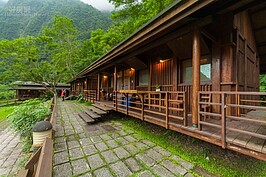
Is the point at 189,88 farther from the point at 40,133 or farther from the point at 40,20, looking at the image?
the point at 40,20

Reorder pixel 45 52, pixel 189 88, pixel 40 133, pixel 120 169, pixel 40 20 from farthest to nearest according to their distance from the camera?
pixel 40 20
pixel 45 52
pixel 189 88
pixel 40 133
pixel 120 169

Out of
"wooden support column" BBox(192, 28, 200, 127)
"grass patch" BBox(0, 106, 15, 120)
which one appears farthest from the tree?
"wooden support column" BBox(192, 28, 200, 127)

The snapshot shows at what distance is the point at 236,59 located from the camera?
12.0ft

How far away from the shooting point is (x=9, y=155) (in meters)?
5.42

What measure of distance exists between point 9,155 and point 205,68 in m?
8.45

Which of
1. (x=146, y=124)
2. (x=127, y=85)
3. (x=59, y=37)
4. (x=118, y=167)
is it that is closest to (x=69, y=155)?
(x=118, y=167)

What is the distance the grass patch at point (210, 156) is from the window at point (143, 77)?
3004mm

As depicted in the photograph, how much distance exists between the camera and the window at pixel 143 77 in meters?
6.48

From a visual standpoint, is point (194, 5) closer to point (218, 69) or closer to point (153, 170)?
point (218, 69)

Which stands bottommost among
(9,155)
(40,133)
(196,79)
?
(9,155)

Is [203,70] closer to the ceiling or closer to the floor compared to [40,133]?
closer to the ceiling

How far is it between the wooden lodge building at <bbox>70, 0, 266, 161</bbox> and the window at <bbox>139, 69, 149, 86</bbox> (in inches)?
2.0

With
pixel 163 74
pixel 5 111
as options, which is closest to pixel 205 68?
pixel 163 74

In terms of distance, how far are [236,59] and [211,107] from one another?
5.06 feet
